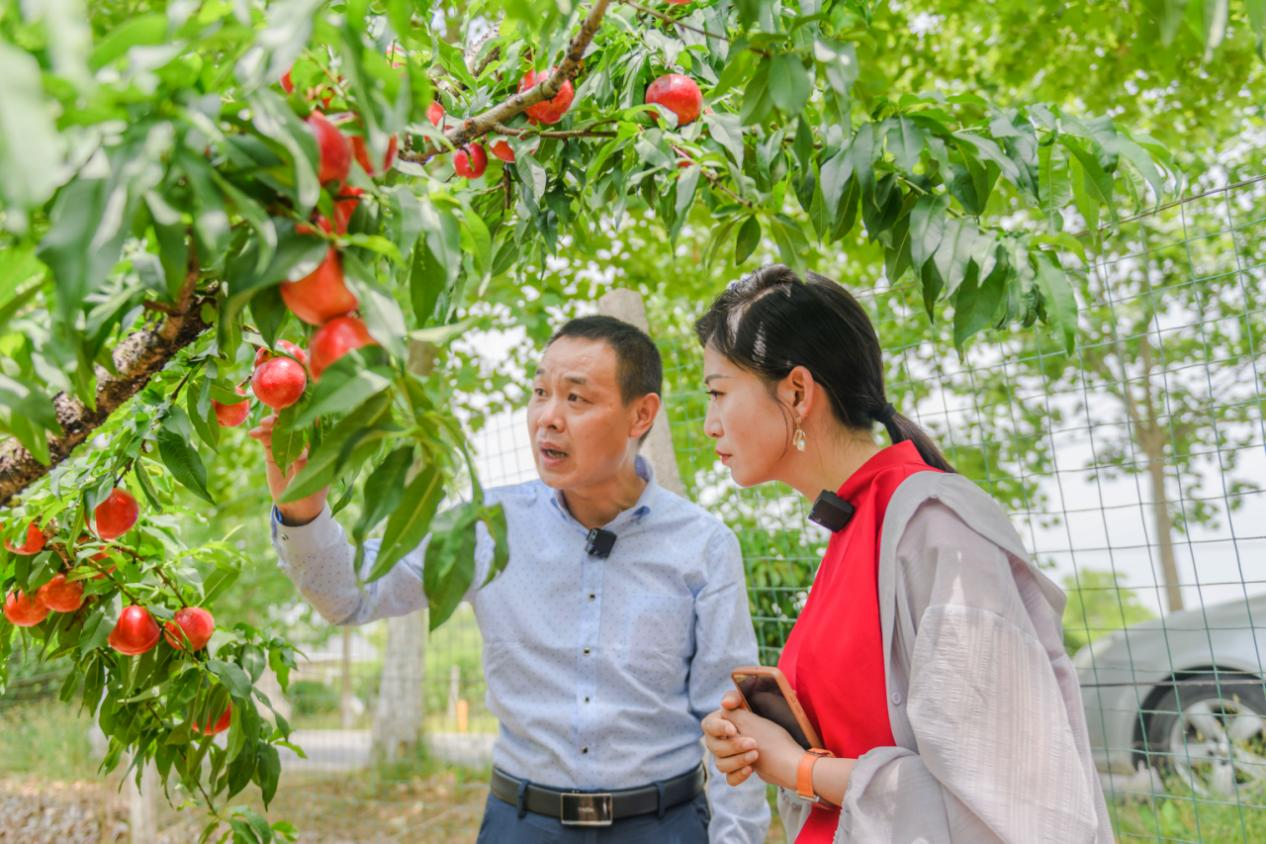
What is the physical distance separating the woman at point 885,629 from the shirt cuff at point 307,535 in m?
0.71

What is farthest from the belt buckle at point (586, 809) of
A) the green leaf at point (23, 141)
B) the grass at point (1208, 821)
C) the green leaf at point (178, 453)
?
the grass at point (1208, 821)

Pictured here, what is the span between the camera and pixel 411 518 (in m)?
0.76

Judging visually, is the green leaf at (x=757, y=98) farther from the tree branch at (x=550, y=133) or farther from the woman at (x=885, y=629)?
the woman at (x=885, y=629)

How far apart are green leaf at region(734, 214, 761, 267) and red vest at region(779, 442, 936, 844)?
380 mm

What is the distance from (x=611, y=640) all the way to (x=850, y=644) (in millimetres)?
837

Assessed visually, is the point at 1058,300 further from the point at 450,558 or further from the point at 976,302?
the point at 450,558

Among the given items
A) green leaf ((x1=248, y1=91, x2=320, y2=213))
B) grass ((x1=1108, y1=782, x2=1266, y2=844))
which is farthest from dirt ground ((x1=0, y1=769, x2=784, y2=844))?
green leaf ((x1=248, y1=91, x2=320, y2=213))

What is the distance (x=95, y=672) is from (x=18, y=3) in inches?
53.0

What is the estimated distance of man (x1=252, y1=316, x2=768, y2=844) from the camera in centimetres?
199

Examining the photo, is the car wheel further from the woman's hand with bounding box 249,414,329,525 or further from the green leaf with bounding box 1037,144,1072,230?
the woman's hand with bounding box 249,414,329,525

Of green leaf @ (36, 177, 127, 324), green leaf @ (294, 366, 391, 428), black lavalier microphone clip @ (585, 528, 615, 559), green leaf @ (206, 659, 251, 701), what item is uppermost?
black lavalier microphone clip @ (585, 528, 615, 559)

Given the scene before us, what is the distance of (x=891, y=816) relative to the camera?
48.9 inches

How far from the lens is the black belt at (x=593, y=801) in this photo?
1.96 m

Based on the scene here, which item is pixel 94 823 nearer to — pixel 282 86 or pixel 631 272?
pixel 631 272
